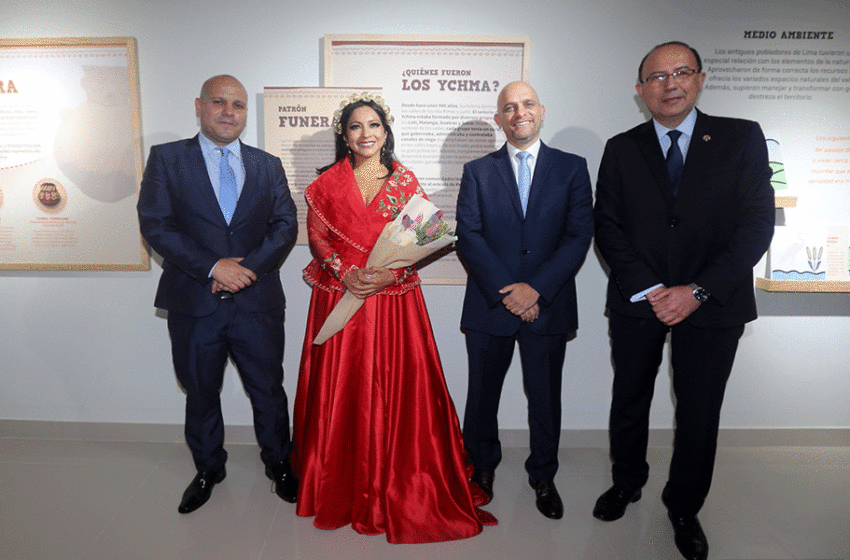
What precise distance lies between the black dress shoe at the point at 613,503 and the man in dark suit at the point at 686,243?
0.67 ft

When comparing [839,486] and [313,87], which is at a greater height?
[313,87]

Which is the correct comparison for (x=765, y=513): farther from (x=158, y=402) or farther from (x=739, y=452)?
(x=158, y=402)

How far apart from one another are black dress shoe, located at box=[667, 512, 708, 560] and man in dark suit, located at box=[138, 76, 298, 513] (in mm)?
1783

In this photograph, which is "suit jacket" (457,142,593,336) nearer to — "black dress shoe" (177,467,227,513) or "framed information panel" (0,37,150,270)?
"black dress shoe" (177,467,227,513)

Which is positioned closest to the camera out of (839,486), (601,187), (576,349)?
(601,187)

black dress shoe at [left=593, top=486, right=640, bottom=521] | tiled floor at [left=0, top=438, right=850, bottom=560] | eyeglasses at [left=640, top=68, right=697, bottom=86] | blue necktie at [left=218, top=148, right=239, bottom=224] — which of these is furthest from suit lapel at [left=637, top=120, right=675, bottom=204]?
blue necktie at [left=218, top=148, right=239, bottom=224]

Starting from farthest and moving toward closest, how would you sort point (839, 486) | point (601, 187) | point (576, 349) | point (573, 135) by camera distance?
point (576, 349), point (573, 135), point (839, 486), point (601, 187)

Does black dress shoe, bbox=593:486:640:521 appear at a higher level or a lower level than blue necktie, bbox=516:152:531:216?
lower

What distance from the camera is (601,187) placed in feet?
7.88

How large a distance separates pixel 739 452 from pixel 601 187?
193 cm

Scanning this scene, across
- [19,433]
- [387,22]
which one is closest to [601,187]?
[387,22]

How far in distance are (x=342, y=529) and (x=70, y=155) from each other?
254 cm

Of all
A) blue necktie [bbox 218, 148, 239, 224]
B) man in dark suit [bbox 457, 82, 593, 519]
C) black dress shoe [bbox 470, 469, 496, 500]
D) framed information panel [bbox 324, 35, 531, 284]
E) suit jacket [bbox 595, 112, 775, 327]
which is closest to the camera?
suit jacket [bbox 595, 112, 775, 327]

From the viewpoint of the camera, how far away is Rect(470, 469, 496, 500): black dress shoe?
2.63m
